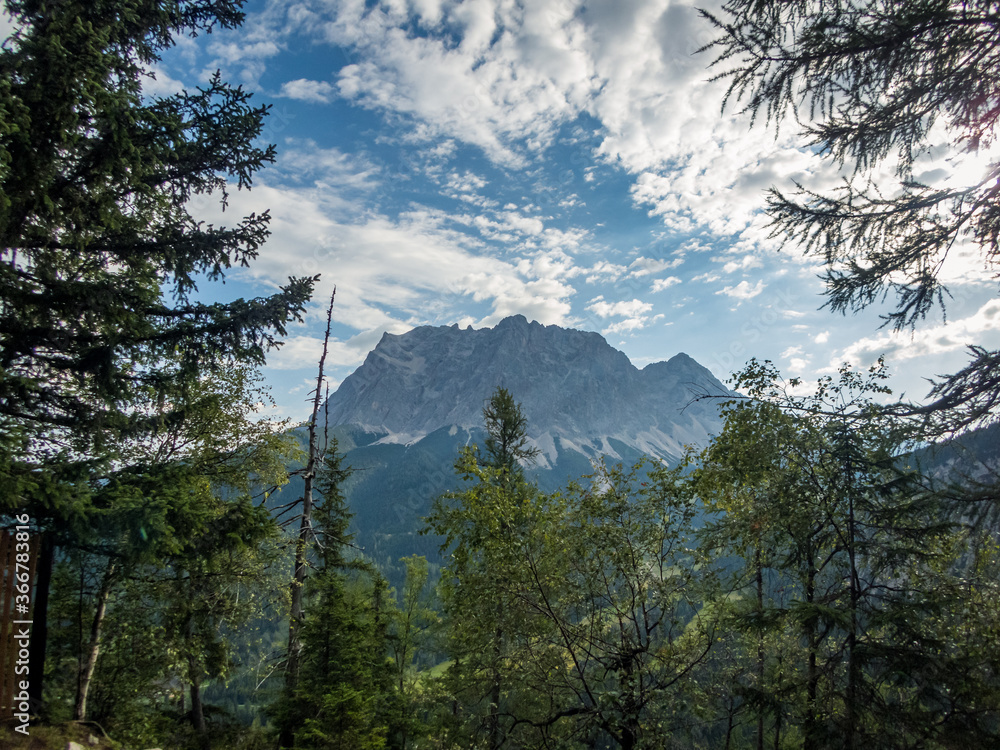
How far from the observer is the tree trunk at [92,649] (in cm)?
898

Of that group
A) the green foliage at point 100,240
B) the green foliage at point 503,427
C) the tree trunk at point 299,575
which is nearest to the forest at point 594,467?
the green foliage at point 100,240

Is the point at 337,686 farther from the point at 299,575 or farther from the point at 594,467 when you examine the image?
the point at 594,467

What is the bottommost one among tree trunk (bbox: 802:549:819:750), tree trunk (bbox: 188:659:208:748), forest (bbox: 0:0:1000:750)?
tree trunk (bbox: 188:659:208:748)

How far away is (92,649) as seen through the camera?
954 cm

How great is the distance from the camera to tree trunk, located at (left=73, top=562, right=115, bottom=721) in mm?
8984

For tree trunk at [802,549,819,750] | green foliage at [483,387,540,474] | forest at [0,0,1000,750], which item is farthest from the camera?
green foliage at [483,387,540,474]

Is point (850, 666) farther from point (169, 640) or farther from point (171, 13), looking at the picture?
point (171, 13)

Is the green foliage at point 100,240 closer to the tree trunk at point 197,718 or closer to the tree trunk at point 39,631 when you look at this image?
the tree trunk at point 39,631

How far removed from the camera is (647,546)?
6324 millimetres

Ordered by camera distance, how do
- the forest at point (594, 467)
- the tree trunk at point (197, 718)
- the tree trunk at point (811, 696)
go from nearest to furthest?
the forest at point (594, 467) → the tree trunk at point (811, 696) → the tree trunk at point (197, 718)

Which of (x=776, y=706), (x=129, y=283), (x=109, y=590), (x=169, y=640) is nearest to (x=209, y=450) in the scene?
(x=109, y=590)

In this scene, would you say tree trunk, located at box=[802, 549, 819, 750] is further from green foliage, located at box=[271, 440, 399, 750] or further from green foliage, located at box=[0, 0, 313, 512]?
green foliage, located at box=[0, 0, 313, 512]

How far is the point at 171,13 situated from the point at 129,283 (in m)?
5.28

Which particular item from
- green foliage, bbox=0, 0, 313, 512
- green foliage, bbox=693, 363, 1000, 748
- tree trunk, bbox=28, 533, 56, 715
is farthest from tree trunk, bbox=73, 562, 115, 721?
green foliage, bbox=693, 363, 1000, 748
